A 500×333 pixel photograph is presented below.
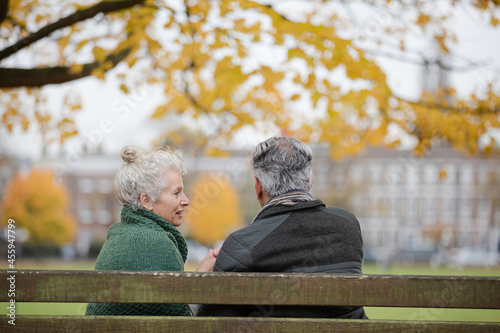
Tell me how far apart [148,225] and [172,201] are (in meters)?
0.29

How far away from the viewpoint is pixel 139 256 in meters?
2.61

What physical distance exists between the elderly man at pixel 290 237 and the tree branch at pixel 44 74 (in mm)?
3928

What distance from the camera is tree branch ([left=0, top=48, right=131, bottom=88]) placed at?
230 inches

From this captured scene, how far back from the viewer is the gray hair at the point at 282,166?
266cm

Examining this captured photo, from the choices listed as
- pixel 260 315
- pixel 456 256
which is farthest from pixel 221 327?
pixel 456 256

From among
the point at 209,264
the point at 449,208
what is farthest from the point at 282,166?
the point at 449,208

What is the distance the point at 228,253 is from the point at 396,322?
71 cm

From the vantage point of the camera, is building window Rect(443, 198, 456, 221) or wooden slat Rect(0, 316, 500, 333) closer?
wooden slat Rect(0, 316, 500, 333)

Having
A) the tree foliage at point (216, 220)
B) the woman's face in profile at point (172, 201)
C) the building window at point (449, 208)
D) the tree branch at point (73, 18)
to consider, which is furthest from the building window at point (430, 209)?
the woman's face in profile at point (172, 201)

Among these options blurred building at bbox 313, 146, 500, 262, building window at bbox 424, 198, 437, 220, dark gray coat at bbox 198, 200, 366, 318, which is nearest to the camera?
dark gray coat at bbox 198, 200, 366, 318

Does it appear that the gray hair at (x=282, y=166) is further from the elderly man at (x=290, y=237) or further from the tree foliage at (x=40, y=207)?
the tree foliage at (x=40, y=207)

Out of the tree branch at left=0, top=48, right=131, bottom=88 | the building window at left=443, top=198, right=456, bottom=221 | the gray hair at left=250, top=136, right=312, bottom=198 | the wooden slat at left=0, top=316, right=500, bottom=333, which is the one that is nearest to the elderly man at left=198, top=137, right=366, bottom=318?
the gray hair at left=250, top=136, right=312, bottom=198

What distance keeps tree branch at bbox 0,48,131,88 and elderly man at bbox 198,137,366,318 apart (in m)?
3.93

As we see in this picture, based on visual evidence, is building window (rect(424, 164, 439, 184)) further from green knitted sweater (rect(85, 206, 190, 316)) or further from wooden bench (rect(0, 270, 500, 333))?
wooden bench (rect(0, 270, 500, 333))
